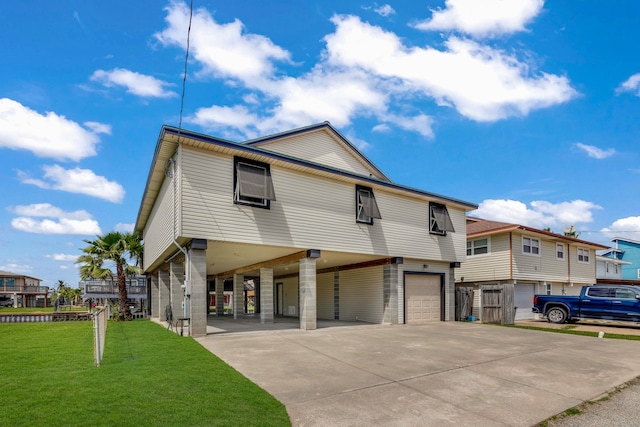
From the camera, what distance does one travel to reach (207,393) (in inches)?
232

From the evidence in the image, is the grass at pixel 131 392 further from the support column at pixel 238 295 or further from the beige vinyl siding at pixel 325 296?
the support column at pixel 238 295

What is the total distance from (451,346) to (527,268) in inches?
618

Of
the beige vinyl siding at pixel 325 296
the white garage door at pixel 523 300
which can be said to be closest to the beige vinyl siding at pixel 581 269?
the white garage door at pixel 523 300

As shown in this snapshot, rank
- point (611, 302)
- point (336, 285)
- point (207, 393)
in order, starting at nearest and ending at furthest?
point (207, 393) → point (611, 302) → point (336, 285)

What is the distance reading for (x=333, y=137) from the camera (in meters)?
19.2

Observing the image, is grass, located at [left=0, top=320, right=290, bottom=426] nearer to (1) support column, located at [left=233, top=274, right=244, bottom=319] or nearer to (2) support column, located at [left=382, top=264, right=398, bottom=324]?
(2) support column, located at [left=382, top=264, right=398, bottom=324]

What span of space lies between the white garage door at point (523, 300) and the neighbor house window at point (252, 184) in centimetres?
1841

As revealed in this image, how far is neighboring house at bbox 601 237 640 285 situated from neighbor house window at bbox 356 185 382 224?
36484mm

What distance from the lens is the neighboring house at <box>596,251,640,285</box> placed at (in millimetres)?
33906

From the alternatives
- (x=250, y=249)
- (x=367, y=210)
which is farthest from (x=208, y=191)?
(x=367, y=210)

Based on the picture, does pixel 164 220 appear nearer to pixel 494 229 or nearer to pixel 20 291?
pixel 494 229

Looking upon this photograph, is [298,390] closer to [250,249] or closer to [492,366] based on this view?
[492,366]

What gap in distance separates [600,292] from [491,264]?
20.8 ft

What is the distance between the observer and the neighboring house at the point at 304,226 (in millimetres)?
12750
